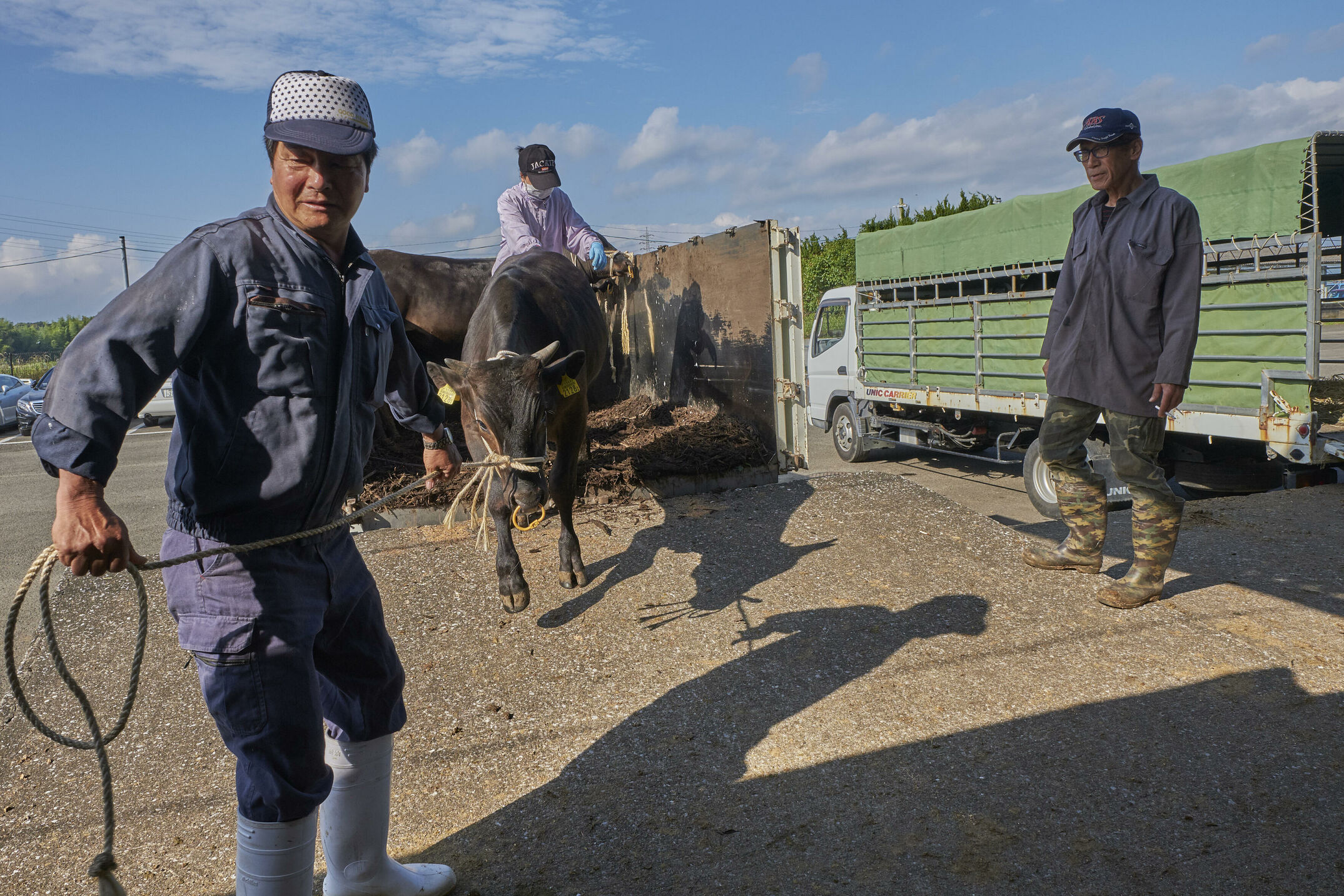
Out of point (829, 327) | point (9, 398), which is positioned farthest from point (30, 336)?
point (829, 327)

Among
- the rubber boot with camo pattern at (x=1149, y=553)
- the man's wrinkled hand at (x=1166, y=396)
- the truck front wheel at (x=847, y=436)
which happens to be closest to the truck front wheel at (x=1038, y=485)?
the rubber boot with camo pattern at (x=1149, y=553)

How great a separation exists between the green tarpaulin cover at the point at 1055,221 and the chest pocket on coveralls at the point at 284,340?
6.59m

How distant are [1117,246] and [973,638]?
84.3 inches

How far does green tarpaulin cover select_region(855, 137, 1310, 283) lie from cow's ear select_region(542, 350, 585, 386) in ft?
16.2

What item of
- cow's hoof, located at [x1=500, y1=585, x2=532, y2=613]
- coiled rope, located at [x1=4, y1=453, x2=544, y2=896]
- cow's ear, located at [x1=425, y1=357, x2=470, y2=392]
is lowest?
cow's hoof, located at [x1=500, y1=585, x2=532, y2=613]

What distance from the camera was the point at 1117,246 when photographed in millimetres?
4445

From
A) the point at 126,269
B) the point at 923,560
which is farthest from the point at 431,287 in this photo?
the point at 126,269

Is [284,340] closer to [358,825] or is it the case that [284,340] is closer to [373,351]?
[373,351]

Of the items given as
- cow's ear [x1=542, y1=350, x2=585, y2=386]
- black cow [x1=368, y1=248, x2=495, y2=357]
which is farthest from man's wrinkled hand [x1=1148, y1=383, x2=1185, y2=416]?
black cow [x1=368, y1=248, x2=495, y2=357]

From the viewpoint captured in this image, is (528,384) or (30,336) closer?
(528,384)

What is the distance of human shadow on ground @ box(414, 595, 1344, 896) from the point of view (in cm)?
258

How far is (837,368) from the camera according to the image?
12.5 meters

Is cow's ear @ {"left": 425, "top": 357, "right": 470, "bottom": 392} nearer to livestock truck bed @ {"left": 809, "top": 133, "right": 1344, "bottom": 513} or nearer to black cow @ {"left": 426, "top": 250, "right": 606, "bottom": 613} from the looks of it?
black cow @ {"left": 426, "top": 250, "right": 606, "bottom": 613}

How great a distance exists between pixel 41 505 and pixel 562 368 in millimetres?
9793
